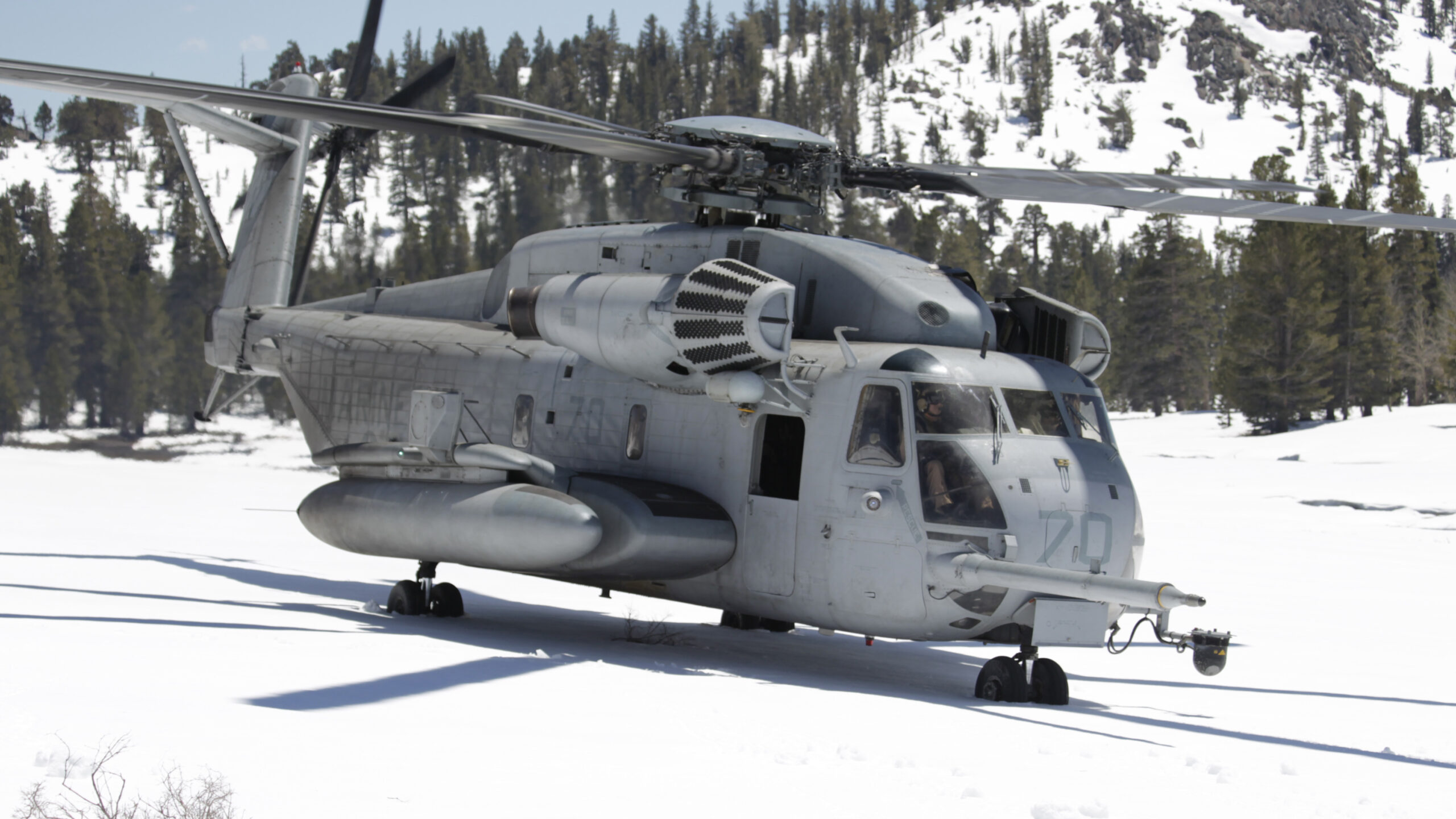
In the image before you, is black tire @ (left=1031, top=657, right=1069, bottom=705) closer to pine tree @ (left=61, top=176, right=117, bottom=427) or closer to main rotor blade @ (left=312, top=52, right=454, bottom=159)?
main rotor blade @ (left=312, top=52, right=454, bottom=159)

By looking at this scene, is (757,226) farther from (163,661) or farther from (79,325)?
(79,325)

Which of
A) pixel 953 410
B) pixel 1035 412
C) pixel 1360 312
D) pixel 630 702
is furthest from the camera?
pixel 1360 312

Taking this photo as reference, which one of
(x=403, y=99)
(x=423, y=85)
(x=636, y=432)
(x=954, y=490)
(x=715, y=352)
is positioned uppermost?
(x=423, y=85)

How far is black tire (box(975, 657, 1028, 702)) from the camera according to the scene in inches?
357

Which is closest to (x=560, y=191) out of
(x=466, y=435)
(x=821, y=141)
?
(x=466, y=435)

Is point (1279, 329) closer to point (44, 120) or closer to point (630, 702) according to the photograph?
point (630, 702)

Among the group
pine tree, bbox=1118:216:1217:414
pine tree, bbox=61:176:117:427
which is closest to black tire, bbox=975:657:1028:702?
A: pine tree, bbox=61:176:117:427

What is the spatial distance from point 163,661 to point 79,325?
59.9 m

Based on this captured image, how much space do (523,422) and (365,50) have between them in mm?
6548

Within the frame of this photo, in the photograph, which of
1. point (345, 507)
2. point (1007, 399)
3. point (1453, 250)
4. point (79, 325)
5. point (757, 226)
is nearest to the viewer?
point (1007, 399)

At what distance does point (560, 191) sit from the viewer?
71.5ft

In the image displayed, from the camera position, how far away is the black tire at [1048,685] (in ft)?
29.7

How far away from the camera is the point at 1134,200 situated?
9.70 m

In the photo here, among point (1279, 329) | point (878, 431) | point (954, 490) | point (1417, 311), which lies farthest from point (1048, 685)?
point (1417, 311)
